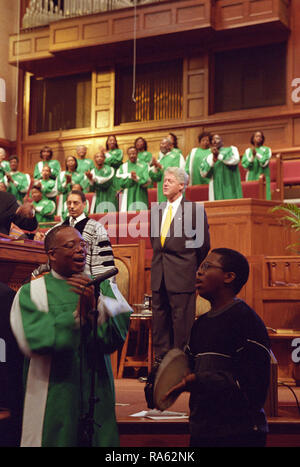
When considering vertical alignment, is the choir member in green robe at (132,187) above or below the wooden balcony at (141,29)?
below

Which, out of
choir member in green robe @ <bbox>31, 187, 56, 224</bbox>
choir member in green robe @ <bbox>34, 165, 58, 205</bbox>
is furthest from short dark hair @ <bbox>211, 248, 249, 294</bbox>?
choir member in green robe @ <bbox>34, 165, 58, 205</bbox>

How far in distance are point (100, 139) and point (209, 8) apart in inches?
125

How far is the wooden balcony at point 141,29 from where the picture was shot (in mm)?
11320

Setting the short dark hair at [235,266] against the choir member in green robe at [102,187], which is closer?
the short dark hair at [235,266]

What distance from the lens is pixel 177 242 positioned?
4.94 m

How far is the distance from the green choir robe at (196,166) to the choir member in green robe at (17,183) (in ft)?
8.88

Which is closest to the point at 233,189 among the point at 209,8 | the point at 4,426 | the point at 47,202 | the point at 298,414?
the point at 47,202

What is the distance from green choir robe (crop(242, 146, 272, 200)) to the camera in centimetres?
971

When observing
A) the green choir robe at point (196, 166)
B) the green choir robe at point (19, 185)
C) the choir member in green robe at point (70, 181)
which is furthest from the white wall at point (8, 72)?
the green choir robe at point (196, 166)

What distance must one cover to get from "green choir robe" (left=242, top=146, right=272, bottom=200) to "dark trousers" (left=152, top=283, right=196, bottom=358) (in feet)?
16.7

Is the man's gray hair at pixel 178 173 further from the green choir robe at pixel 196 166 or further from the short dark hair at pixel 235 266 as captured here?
the green choir robe at pixel 196 166

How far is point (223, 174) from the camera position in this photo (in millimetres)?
9367

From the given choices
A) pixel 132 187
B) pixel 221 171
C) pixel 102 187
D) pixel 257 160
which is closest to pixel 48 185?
pixel 102 187

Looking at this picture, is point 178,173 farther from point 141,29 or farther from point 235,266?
point 141,29
